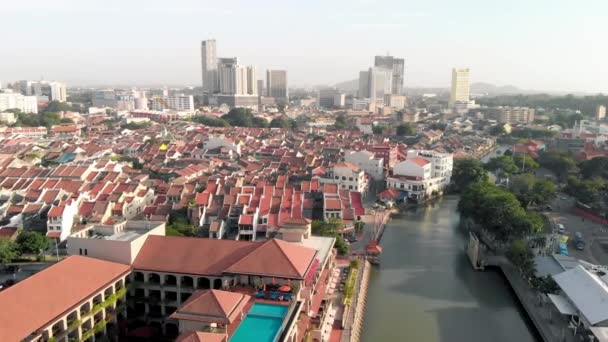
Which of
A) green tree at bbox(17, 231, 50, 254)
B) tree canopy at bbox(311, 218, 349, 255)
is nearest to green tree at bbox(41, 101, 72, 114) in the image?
green tree at bbox(17, 231, 50, 254)

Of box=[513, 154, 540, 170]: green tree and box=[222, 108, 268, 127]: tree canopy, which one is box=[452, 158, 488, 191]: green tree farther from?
box=[222, 108, 268, 127]: tree canopy

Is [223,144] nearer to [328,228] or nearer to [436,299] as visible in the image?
[328,228]

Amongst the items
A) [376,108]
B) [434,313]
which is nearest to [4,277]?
[434,313]

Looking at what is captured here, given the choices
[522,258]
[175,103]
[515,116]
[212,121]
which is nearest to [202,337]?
[522,258]

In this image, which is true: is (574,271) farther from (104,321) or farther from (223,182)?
(223,182)

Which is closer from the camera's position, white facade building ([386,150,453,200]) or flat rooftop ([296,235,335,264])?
flat rooftop ([296,235,335,264])

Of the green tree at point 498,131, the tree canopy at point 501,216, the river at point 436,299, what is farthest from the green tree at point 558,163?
the green tree at point 498,131
